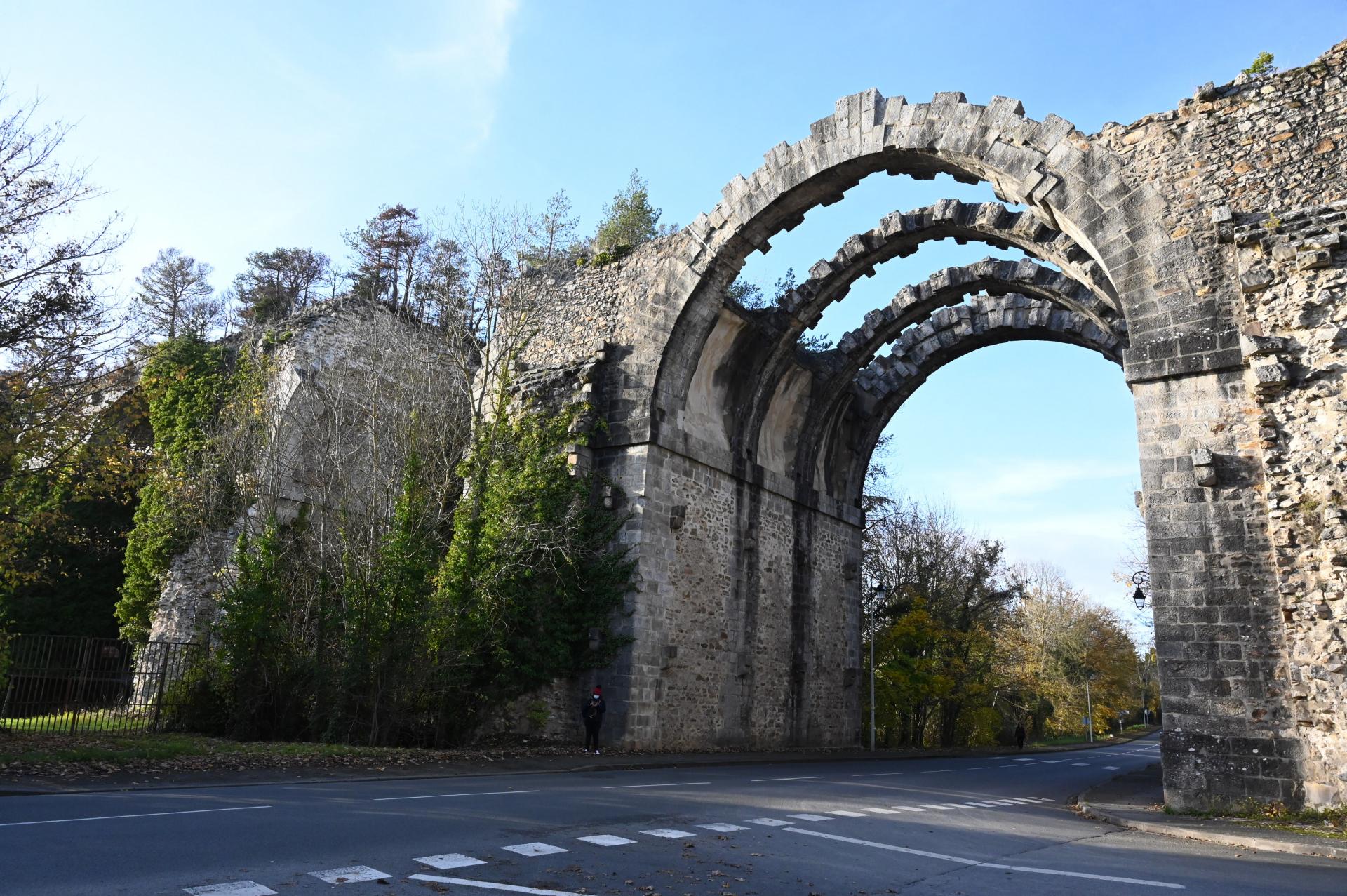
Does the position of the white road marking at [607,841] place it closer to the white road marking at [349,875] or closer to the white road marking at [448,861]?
the white road marking at [448,861]

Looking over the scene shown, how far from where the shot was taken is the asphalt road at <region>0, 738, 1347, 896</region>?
4.91 m

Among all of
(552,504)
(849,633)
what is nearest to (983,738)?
(849,633)

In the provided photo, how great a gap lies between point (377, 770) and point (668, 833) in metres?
5.32

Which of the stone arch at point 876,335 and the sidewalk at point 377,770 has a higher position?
the stone arch at point 876,335

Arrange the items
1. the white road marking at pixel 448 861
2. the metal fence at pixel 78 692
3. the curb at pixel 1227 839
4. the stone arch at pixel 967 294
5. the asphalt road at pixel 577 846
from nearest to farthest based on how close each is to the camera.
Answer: the asphalt road at pixel 577 846
the white road marking at pixel 448 861
the curb at pixel 1227 839
the metal fence at pixel 78 692
the stone arch at pixel 967 294

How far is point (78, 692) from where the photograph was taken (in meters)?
14.1

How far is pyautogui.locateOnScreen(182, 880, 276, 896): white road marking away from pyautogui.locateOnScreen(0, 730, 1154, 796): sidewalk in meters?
4.79

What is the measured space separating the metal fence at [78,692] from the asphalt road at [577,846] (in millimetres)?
6848

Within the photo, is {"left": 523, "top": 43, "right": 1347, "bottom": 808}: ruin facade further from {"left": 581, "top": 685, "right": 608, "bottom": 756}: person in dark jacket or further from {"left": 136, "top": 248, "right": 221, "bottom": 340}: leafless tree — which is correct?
{"left": 136, "top": 248, "right": 221, "bottom": 340}: leafless tree

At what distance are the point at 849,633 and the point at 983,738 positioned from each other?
13828 mm

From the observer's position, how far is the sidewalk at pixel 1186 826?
311 inches

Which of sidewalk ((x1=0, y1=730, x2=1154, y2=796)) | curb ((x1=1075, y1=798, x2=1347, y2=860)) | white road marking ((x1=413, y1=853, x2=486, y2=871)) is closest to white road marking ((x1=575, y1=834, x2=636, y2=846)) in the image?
white road marking ((x1=413, y1=853, x2=486, y2=871))

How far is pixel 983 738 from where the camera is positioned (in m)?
32.5

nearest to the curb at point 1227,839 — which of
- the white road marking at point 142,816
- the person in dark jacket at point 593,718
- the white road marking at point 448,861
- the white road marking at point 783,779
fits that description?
the white road marking at point 783,779
